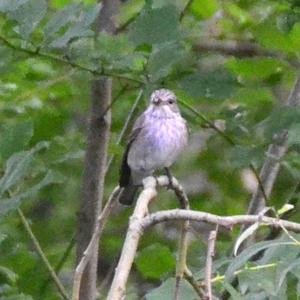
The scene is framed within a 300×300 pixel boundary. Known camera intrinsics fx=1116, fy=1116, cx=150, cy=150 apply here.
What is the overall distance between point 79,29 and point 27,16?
0.50 ft

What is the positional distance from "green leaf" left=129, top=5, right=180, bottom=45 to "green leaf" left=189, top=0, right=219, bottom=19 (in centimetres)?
100

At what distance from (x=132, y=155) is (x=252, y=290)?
2.25 m

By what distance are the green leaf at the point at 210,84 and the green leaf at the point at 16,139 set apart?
0.47 metres

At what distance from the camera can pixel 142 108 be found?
424 centimetres

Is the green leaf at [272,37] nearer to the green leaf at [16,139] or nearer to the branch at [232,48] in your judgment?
the branch at [232,48]

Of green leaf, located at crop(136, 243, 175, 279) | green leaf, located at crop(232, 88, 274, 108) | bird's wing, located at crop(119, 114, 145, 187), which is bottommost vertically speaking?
green leaf, located at crop(136, 243, 175, 279)

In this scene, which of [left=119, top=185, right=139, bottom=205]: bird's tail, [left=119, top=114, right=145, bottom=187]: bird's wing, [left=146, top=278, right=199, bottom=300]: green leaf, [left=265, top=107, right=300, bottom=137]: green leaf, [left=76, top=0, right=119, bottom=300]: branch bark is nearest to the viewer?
[left=146, top=278, right=199, bottom=300]: green leaf

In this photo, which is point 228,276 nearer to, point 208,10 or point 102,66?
point 102,66

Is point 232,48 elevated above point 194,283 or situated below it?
below

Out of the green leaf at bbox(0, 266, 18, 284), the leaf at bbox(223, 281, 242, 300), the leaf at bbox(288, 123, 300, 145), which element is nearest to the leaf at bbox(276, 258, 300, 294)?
the leaf at bbox(223, 281, 242, 300)

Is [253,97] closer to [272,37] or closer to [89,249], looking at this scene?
[272,37]

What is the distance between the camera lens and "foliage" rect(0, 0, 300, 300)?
106 inches

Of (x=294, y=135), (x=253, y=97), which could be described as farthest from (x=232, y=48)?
(x=294, y=135)

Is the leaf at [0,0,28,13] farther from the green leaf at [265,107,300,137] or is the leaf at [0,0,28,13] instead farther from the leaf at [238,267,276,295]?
the leaf at [238,267,276,295]
